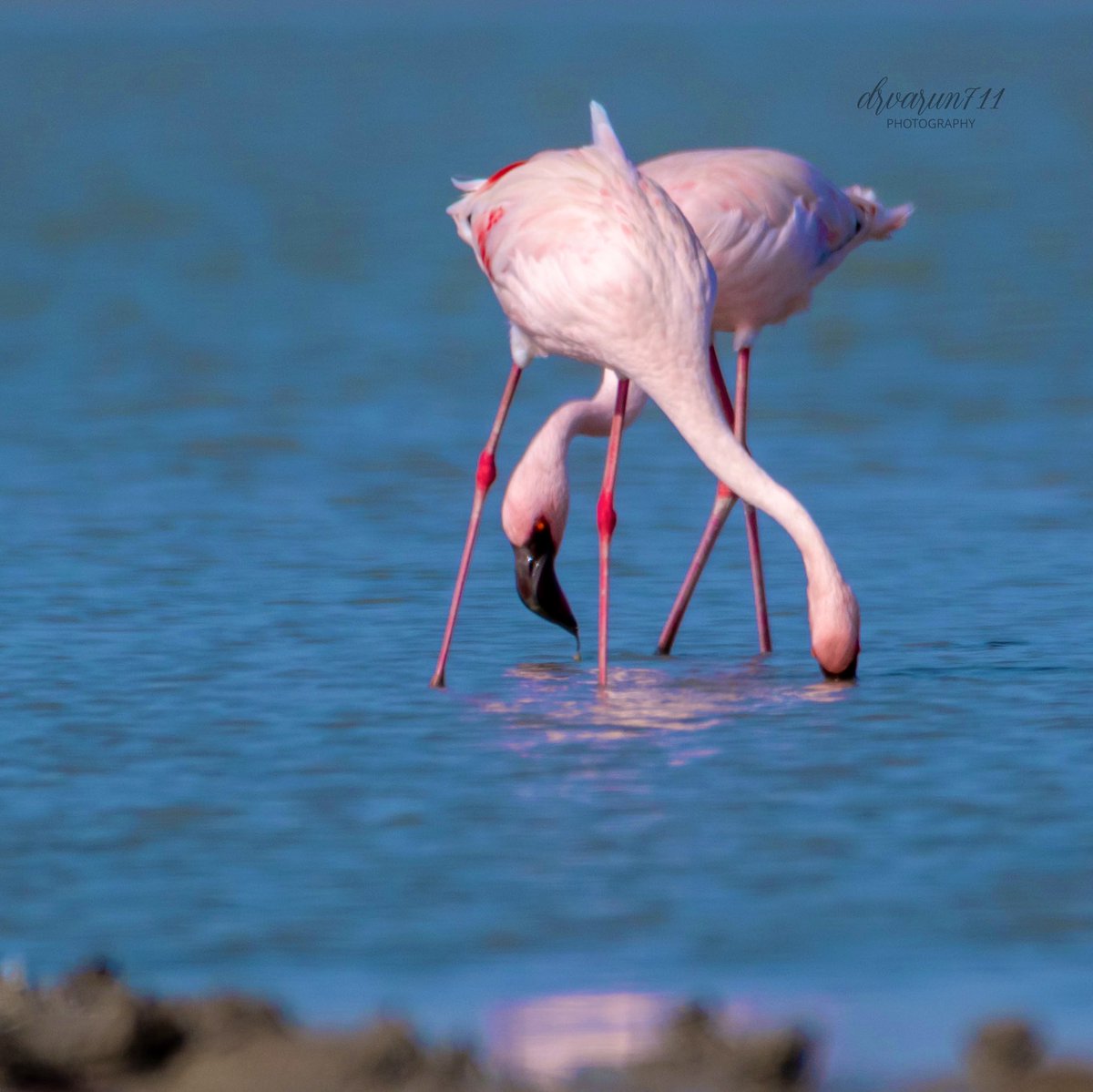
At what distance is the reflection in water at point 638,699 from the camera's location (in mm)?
6734

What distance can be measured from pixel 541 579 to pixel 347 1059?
12.1 feet

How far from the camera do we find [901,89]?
41.6 meters

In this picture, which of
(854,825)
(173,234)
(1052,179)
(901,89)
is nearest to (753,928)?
(854,825)

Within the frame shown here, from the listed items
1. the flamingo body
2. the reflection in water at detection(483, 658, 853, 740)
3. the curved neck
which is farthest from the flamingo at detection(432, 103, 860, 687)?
the flamingo body

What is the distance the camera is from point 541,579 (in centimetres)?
772

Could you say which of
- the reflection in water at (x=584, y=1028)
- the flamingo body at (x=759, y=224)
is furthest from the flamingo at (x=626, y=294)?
the reflection in water at (x=584, y=1028)

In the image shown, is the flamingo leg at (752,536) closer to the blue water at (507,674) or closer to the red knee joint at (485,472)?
the blue water at (507,674)

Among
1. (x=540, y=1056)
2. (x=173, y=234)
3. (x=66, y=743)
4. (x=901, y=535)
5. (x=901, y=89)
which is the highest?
(x=901, y=89)

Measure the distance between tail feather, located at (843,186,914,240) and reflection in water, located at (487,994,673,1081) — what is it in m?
4.06

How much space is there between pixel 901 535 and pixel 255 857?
163 inches

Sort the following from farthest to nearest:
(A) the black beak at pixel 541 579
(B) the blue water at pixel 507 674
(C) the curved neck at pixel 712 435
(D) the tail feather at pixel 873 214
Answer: (D) the tail feather at pixel 873 214 → (A) the black beak at pixel 541 579 → (C) the curved neck at pixel 712 435 → (B) the blue water at pixel 507 674

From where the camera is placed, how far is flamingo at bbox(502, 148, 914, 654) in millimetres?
7578

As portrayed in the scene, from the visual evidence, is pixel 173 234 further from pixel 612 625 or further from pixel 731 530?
pixel 612 625

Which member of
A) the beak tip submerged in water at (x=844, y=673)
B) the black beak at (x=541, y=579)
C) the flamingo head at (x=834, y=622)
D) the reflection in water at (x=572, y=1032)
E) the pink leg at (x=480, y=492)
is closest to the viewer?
the reflection in water at (x=572, y=1032)
